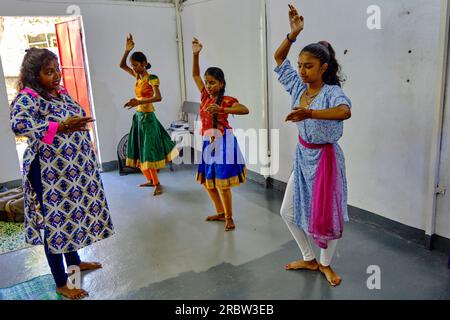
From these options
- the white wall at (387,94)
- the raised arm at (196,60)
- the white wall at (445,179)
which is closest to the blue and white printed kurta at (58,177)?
the raised arm at (196,60)

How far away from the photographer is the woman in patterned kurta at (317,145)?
231cm

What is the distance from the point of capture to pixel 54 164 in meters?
2.43

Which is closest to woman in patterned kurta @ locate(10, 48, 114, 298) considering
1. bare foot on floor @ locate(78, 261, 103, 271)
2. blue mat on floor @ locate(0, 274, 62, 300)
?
blue mat on floor @ locate(0, 274, 62, 300)

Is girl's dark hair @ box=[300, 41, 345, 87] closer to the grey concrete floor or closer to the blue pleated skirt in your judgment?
the blue pleated skirt

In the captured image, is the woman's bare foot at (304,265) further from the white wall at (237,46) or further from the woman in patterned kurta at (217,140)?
the white wall at (237,46)

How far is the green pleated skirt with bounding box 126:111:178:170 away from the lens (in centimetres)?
446

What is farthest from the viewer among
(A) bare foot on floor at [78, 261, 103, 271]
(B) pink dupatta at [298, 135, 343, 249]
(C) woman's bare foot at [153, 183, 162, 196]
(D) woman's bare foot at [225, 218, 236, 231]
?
(C) woman's bare foot at [153, 183, 162, 196]

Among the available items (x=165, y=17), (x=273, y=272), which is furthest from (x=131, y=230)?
(x=165, y=17)

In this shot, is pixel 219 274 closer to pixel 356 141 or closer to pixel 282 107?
pixel 356 141

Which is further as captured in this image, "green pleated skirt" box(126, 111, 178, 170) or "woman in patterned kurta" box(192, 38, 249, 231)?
"green pleated skirt" box(126, 111, 178, 170)

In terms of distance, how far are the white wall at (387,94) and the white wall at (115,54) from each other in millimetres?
2577

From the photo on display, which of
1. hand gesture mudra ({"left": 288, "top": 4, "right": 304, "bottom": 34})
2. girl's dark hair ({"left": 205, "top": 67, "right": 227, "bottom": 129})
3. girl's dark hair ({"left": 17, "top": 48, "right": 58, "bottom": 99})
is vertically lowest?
girl's dark hair ({"left": 205, "top": 67, "right": 227, "bottom": 129})

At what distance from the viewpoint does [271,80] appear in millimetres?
4355
